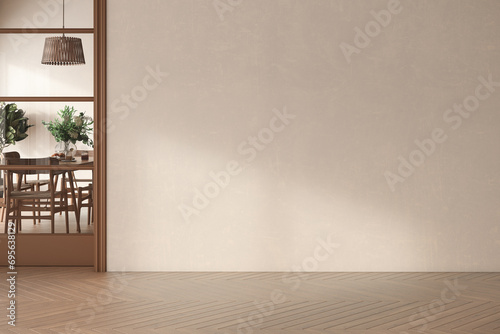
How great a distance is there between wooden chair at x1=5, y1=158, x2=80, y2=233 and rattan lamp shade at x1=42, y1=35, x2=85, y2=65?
32.6 inches

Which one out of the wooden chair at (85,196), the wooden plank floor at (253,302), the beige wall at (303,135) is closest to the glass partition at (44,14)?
the beige wall at (303,135)

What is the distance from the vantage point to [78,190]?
509 centimetres

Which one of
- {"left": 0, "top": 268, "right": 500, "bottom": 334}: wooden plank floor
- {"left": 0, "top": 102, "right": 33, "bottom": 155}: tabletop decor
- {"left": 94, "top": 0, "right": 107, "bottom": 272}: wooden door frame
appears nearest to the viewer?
{"left": 0, "top": 268, "right": 500, "bottom": 334}: wooden plank floor

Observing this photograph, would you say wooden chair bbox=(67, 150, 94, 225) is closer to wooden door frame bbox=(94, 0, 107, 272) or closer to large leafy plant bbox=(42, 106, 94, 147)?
wooden door frame bbox=(94, 0, 107, 272)

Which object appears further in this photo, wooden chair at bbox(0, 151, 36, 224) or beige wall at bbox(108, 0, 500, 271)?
wooden chair at bbox(0, 151, 36, 224)

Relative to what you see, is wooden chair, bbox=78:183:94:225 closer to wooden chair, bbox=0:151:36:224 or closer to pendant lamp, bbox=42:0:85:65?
wooden chair, bbox=0:151:36:224

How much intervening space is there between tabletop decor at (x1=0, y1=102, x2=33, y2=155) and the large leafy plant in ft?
0.67

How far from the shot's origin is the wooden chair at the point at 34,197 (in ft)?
16.5

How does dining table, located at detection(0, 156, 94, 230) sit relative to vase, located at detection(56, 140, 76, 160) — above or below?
below

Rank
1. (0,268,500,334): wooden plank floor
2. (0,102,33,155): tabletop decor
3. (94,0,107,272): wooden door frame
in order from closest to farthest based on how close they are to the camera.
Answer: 1. (0,268,500,334): wooden plank floor
2. (94,0,107,272): wooden door frame
3. (0,102,33,155): tabletop decor

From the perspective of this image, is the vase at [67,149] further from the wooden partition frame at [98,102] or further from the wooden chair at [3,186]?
the wooden chair at [3,186]

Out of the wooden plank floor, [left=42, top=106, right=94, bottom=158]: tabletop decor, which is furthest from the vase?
the wooden plank floor

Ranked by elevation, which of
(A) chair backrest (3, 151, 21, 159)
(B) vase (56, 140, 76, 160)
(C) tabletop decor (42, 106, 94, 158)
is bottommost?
(A) chair backrest (3, 151, 21, 159)

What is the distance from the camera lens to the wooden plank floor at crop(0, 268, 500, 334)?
361 centimetres
